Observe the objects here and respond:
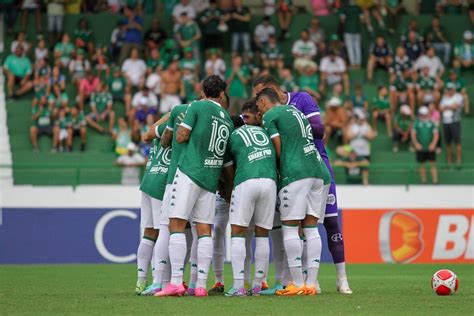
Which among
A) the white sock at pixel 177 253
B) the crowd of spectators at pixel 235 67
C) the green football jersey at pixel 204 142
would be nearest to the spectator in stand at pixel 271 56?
the crowd of spectators at pixel 235 67

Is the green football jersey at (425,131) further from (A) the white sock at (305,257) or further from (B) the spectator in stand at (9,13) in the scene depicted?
(A) the white sock at (305,257)

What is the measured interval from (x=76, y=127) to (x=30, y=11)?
17.5 feet

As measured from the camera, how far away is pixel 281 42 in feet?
109

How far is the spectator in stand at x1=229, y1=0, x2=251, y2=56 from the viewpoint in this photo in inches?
1262

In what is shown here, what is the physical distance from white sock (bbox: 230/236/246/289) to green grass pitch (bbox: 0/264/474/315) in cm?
35

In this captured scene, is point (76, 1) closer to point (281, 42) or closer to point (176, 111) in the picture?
point (281, 42)

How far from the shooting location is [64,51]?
30797 millimetres

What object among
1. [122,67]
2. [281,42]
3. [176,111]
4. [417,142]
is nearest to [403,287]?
[176,111]

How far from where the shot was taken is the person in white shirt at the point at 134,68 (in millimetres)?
30391

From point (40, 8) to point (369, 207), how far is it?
39.2ft

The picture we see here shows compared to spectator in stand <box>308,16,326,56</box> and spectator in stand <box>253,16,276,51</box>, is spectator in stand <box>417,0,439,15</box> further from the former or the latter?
spectator in stand <box>253,16,276,51</box>

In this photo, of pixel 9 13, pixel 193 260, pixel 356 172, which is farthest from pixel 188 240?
pixel 9 13

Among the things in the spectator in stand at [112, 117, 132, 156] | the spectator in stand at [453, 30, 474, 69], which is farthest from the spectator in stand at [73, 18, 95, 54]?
the spectator in stand at [453, 30, 474, 69]

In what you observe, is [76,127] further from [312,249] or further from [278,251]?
[312,249]
